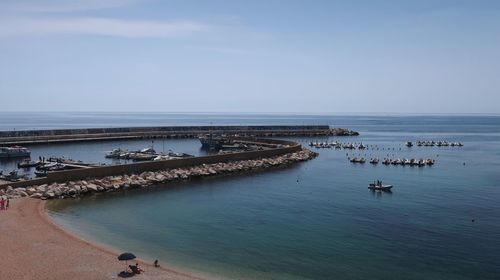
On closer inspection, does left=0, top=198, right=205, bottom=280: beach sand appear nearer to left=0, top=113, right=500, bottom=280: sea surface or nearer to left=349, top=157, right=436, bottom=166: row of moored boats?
left=0, top=113, right=500, bottom=280: sea surface

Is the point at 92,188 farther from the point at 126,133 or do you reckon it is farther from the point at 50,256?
the point at 126,133

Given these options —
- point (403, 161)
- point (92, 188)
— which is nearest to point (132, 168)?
point (92, 188)

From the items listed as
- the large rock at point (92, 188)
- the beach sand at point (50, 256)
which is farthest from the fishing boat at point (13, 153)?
the beach sand at point (50, 256)

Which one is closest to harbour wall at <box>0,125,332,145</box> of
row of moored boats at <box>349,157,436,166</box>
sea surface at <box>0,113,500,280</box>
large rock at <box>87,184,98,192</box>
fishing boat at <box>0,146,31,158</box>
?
fishing boat at <box>0,146,31,158</box>

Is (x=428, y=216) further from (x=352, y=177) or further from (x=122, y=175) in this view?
(x=122, y=175)

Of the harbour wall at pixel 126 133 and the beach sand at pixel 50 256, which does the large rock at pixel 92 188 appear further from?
the harbour wall at pixel 126 133

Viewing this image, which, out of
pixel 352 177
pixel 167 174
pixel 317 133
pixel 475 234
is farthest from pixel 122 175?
pixel 317 133
